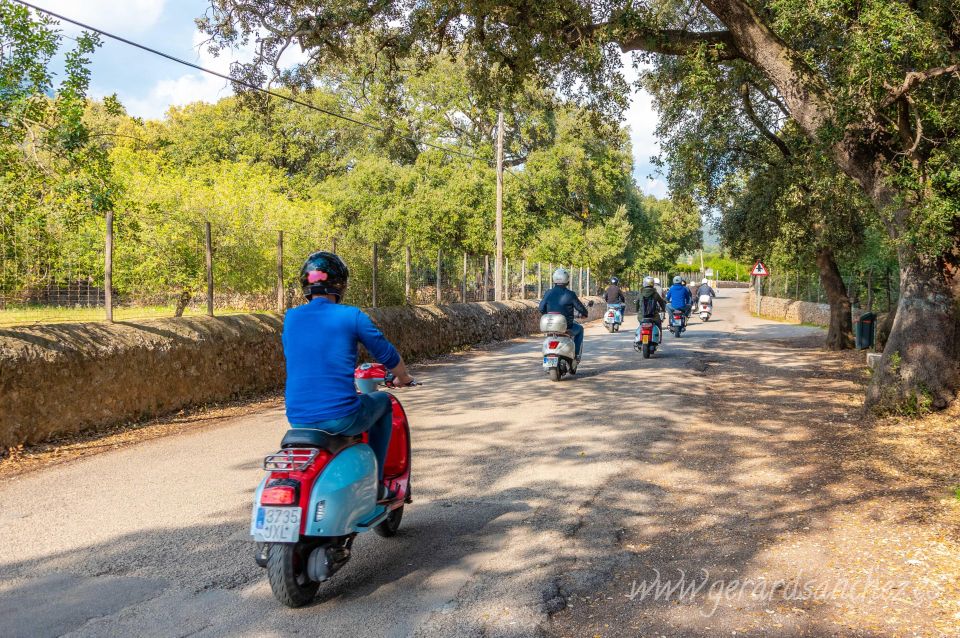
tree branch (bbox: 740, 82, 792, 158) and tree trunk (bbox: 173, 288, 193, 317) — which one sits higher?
tree branch (bbox: 740, 82, 792, 158)

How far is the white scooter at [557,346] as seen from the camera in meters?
13.3

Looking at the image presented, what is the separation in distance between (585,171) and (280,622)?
41.7 meters

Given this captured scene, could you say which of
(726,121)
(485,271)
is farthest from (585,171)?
(726,121)

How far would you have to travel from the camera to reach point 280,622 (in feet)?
12.8

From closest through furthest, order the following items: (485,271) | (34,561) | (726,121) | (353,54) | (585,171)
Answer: (34,561)
(353,54)
(726,121)
(485,271)
(585,171)

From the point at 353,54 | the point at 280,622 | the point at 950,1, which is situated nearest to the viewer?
the point at 280,622

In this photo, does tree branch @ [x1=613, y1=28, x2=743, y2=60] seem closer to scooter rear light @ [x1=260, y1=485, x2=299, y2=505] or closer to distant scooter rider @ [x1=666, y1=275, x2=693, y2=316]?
scooter rear light @ [x1=260, y1=485, x2=299, y2=505]

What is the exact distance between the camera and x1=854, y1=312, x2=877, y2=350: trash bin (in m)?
18.6

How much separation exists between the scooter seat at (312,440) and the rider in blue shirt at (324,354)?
A: 0.06m

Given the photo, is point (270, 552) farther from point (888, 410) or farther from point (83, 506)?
point (888, 410)

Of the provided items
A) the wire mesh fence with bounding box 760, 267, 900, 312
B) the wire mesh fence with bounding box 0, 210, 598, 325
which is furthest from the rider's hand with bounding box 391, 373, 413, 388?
the wire mesh fence with bounding box 760, 267, 900, 312

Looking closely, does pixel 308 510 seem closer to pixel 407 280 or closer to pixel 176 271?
→ pixel 176 271

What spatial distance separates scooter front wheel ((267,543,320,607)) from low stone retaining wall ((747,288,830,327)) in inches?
1133

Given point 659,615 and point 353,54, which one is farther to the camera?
point 353,54
